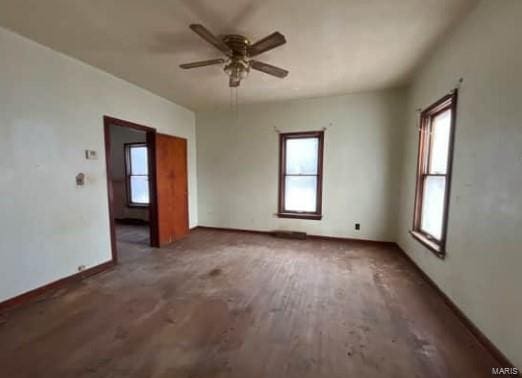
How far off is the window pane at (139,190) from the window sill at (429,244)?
579 centimetres

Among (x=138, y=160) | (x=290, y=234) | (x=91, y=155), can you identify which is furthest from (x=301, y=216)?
(x=138, y=160)

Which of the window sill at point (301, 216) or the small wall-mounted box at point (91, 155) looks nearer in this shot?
the small wall-mounted box at point (91, 155)

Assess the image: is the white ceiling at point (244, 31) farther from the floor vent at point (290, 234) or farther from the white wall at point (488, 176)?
the floor vent at point (290, 234)

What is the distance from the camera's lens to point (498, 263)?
1699 mm

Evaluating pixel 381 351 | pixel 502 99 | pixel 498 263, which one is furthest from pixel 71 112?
pixel 498 263

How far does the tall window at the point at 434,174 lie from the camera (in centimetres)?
250

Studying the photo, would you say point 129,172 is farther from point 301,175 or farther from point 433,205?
point 433,205

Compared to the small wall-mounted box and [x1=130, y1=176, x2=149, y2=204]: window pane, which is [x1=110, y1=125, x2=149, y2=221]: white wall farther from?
the small wall-mounted box

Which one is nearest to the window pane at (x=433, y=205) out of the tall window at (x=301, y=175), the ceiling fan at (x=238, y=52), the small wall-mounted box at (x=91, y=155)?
the tall window at (x=301, y=175)

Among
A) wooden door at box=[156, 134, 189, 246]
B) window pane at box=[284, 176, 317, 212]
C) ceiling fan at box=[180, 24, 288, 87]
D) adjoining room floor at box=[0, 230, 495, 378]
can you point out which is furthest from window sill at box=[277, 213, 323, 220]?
ceiling fan at box=[180, 24, 288, 87]

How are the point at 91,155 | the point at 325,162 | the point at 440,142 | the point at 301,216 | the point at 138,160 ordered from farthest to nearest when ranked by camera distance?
the point at 138,160 → the point at 301,216 → the point at 325,162 → the point at 91,155 → the point at 440,142

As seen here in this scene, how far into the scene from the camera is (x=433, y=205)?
3.01 meters

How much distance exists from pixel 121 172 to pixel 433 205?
262 inches

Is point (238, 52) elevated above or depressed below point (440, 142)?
above
